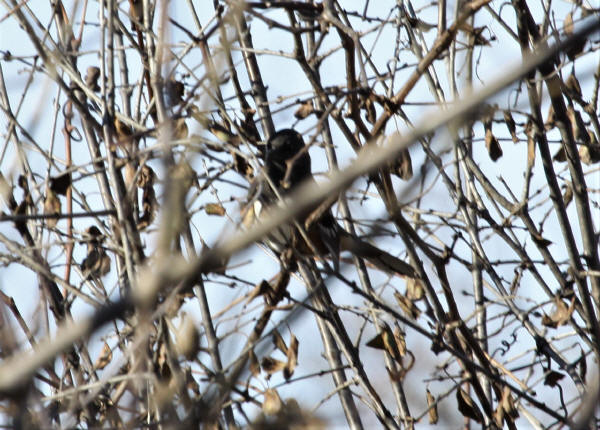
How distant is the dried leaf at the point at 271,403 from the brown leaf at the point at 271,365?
0.09 m

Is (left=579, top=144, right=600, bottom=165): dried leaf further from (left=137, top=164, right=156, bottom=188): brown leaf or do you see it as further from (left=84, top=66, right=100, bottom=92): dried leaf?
(left=84, top=66, right=100, bottom=92): dried leaf

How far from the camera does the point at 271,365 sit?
2078mm

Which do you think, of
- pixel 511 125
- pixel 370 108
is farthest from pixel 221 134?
pixel 511 125

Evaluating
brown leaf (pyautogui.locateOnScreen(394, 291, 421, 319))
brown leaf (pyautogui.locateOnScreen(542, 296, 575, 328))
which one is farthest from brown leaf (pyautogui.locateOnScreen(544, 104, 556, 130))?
brown leaf (pyautogui.locateOnScreen(394, 291, 421, 319))

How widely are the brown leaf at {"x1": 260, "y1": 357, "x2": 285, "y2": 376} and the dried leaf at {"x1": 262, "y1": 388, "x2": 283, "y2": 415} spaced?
3.5 inches

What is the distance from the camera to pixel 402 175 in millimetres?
2145

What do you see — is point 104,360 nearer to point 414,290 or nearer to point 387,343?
point 387,343

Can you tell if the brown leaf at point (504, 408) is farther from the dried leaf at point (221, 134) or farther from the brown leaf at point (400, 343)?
the dried leaf at point (221, 134)

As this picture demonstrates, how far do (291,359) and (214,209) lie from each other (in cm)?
50

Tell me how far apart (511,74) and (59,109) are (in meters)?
2.12

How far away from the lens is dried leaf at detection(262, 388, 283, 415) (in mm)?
1901

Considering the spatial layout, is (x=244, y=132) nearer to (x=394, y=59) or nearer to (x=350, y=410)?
(x=394, y=59)

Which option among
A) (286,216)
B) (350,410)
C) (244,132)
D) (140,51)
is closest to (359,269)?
(350,410)

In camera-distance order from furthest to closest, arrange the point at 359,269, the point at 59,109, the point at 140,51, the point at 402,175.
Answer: the point at 359,269 → the point at 59,109 → the point at 140,51 → the point at 402,175
